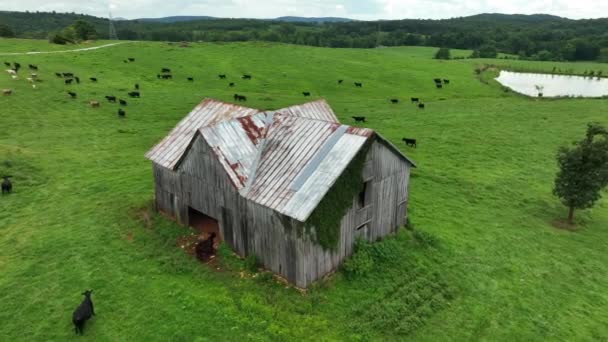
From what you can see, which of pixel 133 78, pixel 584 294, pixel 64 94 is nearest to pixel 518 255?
pixel 584 294

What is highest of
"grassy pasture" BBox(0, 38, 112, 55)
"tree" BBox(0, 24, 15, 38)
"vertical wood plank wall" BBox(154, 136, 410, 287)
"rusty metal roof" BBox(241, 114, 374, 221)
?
"tree" BBox(0, 24, 15, 38)

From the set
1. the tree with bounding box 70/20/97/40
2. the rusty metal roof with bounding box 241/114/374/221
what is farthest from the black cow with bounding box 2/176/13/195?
the tree with bounding box 70/20/97/40

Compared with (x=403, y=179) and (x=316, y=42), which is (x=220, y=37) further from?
(x=403, y=179)

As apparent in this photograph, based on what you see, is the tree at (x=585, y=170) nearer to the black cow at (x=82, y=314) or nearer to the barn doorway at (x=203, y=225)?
the barn doorway at (x=203, y=225)

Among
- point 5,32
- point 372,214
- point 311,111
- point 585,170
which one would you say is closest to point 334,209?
point 372,214

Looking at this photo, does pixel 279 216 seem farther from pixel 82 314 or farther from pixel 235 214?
pixel 82 314

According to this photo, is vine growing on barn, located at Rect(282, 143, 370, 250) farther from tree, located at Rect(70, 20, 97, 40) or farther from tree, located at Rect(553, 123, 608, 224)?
tree, located at Rect(70, 20, 97, 40)
